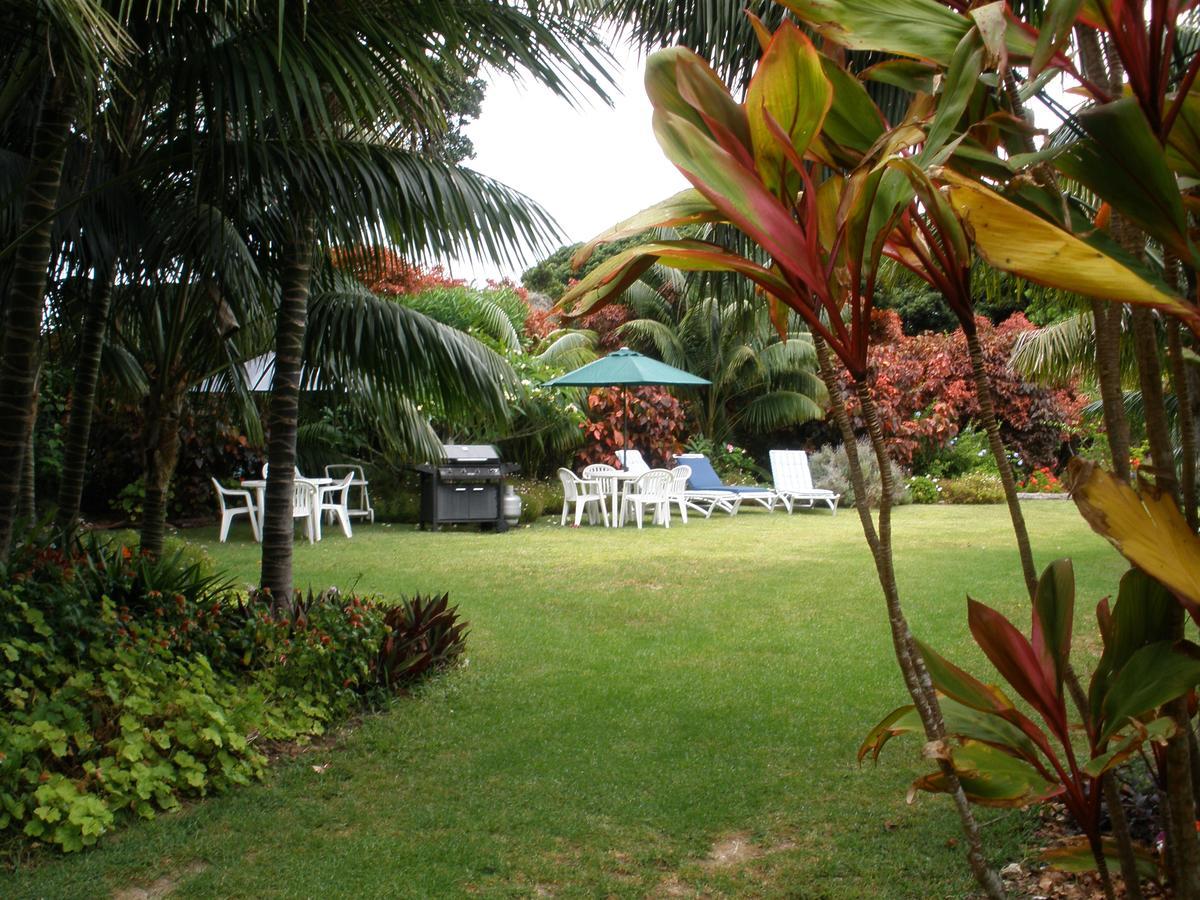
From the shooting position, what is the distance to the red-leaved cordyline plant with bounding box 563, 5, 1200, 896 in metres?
1.66

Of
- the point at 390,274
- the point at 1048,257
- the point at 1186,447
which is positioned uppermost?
the point at 390,274

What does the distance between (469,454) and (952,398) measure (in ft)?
35.2

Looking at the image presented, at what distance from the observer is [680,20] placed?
7.23 m

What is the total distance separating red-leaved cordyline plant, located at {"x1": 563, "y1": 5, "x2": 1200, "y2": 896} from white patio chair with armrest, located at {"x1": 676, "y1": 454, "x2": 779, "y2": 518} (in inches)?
546

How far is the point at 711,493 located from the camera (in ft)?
53.0

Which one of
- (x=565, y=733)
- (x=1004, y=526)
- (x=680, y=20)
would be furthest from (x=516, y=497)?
(x=565, y=733)

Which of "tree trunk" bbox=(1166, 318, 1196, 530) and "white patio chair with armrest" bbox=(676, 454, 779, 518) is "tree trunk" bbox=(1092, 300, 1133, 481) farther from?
"white patio chair with armrest" bbox=(676, 454, 779, 518)

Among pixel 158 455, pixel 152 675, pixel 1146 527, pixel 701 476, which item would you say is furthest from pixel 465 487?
pixel 1146 527

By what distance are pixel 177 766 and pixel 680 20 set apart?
5.66 meters

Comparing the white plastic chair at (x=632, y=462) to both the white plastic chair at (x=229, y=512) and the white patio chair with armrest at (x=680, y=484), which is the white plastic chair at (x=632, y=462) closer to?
the white patio chair with armrest at (x=680, y=484)

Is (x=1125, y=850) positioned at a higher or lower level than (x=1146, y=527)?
lower

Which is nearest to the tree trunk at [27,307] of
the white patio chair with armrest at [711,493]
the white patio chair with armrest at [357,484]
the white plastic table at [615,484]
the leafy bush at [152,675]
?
the leafy bush at [152,675]

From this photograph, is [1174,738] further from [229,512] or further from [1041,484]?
[1041,484]

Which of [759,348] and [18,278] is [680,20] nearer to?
[18,278]
